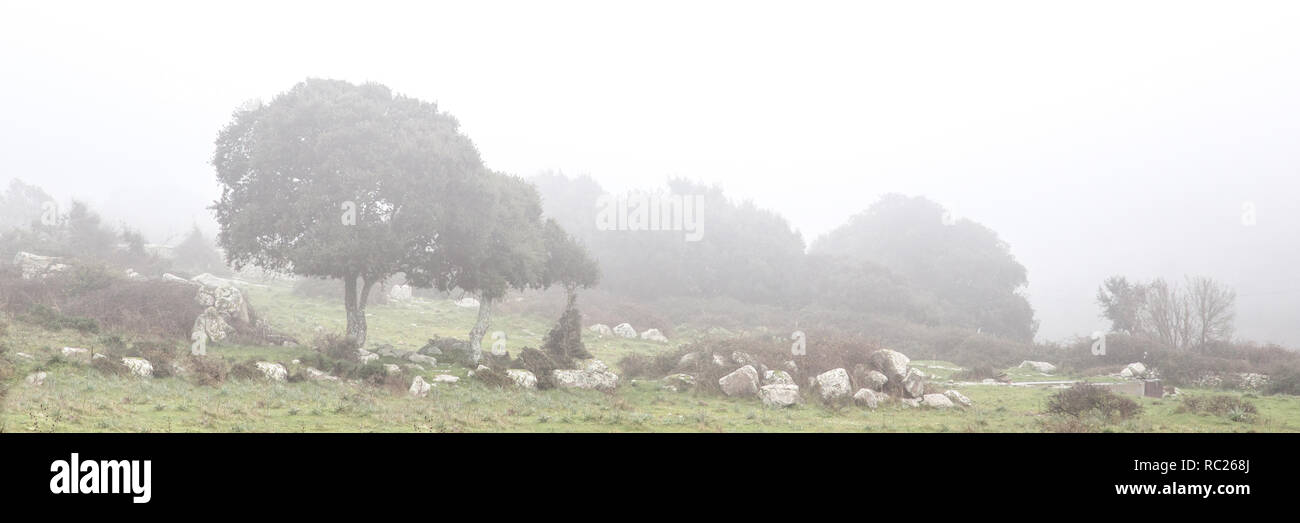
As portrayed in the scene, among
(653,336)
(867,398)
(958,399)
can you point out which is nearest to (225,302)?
(653,336)

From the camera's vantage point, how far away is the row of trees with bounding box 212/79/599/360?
84.0 ft

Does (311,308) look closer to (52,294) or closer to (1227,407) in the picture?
(52,294)

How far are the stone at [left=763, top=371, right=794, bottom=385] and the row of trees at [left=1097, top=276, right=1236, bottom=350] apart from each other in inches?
1174

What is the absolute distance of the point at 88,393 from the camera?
16359mm

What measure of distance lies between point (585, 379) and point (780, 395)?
7048 millimetres

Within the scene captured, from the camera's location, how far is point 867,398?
2339cm

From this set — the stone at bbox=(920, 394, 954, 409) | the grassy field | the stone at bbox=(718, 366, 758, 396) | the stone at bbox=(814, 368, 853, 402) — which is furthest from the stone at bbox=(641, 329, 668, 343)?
the stone at bbox=(920, 394, 954, 409)

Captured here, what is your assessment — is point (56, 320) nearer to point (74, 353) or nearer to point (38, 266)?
point (74, 353)

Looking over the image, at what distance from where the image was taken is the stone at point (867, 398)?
23.2 m

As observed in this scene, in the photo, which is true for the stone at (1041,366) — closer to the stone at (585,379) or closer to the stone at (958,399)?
the stone at (958,399)

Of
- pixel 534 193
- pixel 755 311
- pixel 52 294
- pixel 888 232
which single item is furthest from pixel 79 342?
pixel 888 232

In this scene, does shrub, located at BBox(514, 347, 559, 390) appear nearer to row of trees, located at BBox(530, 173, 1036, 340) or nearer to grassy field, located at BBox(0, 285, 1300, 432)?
A: grassy field, located at BBox(0, 285, 1300, 432)

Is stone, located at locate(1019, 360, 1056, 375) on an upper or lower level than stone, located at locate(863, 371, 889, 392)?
lower

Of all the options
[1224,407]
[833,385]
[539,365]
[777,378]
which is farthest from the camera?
[539,365]
